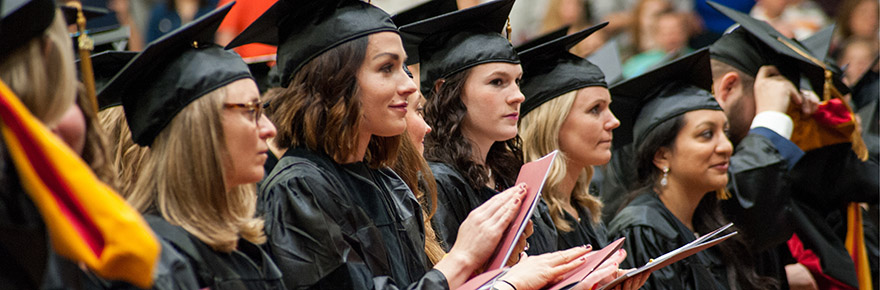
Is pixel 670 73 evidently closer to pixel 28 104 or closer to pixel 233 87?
pixel 233 87

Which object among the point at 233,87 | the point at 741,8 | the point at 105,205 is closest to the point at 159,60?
the point at 233,87

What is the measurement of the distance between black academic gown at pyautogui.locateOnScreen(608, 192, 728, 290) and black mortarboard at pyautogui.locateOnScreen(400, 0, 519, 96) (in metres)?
1.13

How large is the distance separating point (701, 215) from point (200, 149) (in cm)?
324

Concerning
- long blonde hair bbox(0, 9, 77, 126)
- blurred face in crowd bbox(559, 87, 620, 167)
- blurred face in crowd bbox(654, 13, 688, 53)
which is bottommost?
blurred face in crowd bbox(654, 13, 688, 53)

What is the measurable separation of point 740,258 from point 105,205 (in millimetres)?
3929

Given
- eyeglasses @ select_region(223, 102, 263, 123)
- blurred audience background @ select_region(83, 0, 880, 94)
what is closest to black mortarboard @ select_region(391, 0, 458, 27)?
eyeglasses @ select_region(223, 102, 263, 123)

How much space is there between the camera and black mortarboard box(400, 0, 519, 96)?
377cm

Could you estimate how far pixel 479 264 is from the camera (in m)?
2.96

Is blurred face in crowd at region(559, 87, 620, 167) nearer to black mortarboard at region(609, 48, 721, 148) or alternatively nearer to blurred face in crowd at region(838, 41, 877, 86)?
black mortarboard at region(609, 48, 721, 148)

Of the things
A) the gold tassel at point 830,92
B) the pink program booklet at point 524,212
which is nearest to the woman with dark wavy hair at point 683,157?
the gold tassel at point 830,92

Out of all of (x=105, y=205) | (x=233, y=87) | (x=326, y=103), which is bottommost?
(x=326, y=103)

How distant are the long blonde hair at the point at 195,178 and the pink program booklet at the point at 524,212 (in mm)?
837

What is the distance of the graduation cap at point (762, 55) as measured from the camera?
525cm

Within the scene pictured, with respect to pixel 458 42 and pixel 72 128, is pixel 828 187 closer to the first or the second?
pixel 458 42
